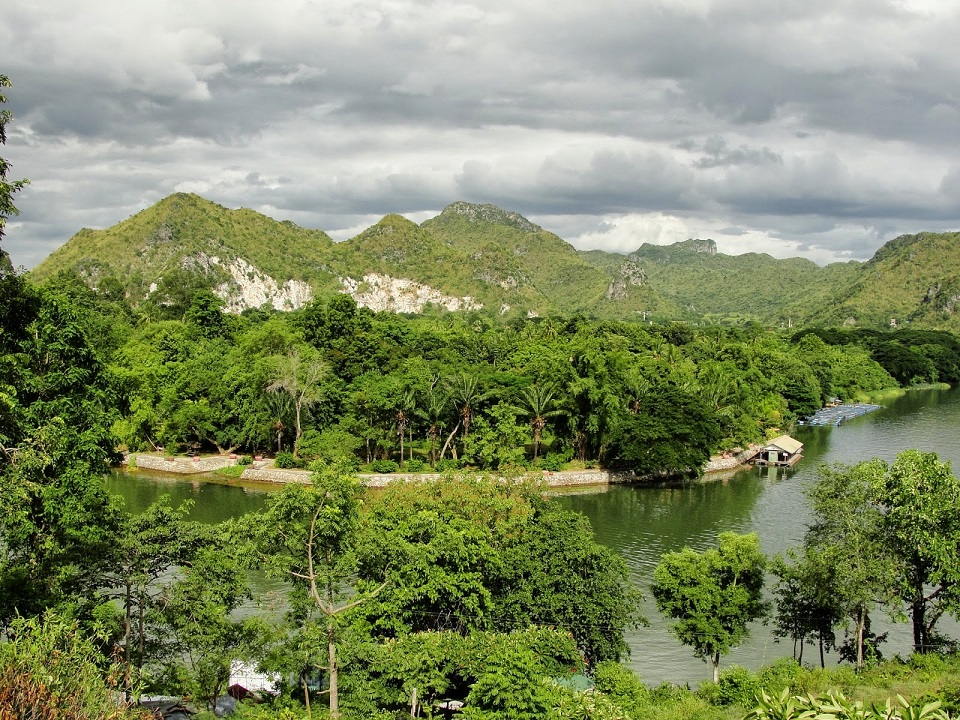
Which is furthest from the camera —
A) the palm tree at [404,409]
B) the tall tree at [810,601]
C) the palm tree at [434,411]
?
the palm tree at [434,411]

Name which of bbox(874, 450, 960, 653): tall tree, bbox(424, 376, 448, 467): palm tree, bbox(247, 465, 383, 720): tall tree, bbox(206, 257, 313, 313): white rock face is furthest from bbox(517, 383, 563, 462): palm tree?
bbox(206, 257, 313, 313): white rock face

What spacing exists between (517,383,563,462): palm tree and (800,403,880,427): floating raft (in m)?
26.2

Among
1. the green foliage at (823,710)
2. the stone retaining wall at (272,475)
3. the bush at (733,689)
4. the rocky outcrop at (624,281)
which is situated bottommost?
the bush at (733,689)

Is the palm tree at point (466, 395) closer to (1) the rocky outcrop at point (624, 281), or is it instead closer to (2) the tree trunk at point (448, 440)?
(2) the tree trunk at point (448, 440)

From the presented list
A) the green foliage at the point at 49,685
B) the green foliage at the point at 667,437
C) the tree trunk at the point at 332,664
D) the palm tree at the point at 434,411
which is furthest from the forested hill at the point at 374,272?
the green foliage at the point at 49,685

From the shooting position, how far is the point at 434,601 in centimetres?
1675

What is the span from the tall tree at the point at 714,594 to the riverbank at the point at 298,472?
17.7 meters

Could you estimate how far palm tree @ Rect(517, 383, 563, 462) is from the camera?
1489 inches

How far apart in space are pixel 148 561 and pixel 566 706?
7.98 metres

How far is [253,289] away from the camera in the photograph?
11444 centimetres

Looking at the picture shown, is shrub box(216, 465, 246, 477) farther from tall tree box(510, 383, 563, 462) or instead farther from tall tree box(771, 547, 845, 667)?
tall tree box(771, 547, 845, 667)

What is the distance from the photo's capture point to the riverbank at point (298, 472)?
118ft

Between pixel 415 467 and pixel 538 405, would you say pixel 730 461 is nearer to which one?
pixel 538 405

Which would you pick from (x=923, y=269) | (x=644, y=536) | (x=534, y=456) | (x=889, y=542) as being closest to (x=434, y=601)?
(x=889, y=542)
